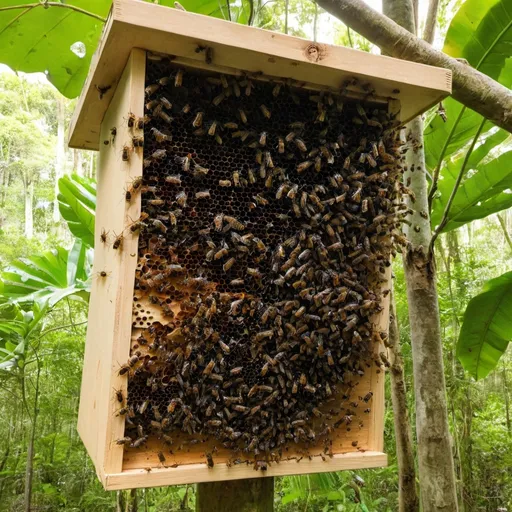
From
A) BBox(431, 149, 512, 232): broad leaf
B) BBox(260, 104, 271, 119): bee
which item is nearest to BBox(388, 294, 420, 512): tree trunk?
BBox(431, 149, 512, 232): broad leaf

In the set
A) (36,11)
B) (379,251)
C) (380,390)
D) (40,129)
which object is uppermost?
(40,129)

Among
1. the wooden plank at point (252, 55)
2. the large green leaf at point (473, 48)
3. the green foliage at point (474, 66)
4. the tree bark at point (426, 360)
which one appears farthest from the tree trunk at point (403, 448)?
the wooden plank at point (252, 55)

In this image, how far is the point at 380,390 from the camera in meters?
1.82

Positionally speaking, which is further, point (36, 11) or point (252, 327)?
point (36, 11)

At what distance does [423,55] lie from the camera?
1.86 meters

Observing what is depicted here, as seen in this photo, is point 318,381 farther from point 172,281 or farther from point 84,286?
point 84,286

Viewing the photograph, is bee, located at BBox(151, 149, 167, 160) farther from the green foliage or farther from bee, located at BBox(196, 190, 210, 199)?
the green foliage

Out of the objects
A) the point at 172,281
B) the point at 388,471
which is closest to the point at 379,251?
the point at 172,281

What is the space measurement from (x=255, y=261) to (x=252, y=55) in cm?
70

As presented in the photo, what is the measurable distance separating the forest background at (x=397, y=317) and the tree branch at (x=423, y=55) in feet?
0.88

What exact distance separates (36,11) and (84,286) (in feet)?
6.09

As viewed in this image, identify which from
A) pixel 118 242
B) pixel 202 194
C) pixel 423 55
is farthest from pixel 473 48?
pixel 118 242

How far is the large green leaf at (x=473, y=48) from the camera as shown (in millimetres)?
2480

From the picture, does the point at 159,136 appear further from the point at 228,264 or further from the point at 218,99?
the point at 228,264
